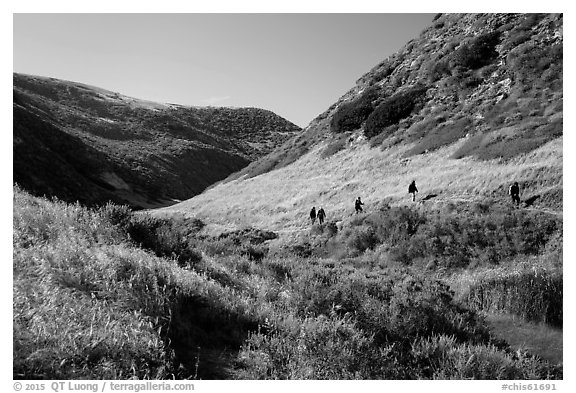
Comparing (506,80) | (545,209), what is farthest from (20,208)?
(506,80)

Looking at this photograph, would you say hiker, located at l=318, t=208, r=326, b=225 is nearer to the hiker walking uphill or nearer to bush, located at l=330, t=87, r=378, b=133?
the hiker walking uphill

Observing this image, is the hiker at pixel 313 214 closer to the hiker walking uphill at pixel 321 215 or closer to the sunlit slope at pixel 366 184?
the hiker walking uphill at pixel 321 215

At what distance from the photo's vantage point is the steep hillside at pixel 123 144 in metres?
46.9

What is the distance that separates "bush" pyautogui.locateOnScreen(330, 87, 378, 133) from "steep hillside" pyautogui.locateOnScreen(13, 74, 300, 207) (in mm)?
28771

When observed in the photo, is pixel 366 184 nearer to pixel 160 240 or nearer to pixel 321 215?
pixel 321 215

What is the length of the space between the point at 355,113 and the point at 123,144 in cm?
5679

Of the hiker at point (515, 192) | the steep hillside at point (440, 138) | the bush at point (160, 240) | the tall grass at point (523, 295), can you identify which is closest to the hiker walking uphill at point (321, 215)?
the steep hillside at point (440, 138)

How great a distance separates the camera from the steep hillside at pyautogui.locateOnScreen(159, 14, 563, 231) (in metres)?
21.7

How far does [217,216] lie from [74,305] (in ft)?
95.2

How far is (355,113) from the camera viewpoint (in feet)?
135

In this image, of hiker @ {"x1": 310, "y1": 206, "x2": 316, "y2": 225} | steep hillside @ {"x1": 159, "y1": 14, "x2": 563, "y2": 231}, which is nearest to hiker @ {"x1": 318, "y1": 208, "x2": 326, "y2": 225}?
hiker @ {"x1": 310, "y1": 206, "x2": 316, "y2": 225}

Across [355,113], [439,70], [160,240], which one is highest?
[439,70]

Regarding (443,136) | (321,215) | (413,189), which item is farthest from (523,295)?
(443,136)
